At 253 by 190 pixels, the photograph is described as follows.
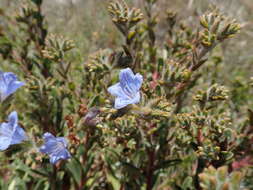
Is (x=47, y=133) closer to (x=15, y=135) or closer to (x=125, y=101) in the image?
(x=15, y=135)

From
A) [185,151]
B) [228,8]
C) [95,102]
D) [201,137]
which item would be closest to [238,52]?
[228,8]

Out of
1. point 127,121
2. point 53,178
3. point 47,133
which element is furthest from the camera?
point 53,178

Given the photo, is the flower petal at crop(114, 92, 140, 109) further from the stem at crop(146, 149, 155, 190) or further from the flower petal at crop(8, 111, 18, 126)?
the stem at crop(146, 149, 155, 190)

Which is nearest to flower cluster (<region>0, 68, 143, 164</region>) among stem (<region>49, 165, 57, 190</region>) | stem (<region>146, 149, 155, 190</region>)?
stem (<region>49, 165, 57, 190</region>)

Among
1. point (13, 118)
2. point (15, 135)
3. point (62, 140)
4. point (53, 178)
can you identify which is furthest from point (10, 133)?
point (53, 178)

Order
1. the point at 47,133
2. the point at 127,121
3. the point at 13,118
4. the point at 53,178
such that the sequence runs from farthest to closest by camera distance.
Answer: the point at 53,178 → the point at 127,121 → the point at 47,133 → the point at 13,118

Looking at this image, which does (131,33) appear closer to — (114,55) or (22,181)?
(114,55)

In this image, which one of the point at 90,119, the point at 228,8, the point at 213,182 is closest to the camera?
the point at 213,182
